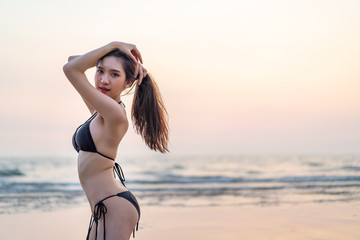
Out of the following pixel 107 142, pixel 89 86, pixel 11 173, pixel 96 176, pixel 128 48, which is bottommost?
pixel 11 173

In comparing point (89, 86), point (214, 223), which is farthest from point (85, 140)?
point (214, 223)

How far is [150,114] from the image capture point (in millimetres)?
3021

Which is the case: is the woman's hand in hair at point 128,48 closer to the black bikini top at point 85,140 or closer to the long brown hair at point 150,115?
the long brown hair at point 150,115

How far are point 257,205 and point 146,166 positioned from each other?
14830 millimetres

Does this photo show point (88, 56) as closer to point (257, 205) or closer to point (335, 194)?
point (257, 205)

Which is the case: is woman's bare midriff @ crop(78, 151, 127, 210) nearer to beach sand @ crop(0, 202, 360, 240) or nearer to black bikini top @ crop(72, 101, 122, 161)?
black bikini top @ crop(72, 101, 122, 161)

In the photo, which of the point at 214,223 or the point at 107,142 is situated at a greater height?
the point at 107,142

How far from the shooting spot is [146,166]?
24.1 m

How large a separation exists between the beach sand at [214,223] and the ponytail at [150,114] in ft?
12.3

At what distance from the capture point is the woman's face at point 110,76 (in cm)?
278

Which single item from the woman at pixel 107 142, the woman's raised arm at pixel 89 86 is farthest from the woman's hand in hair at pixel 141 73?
the woman's raised arm at pixel 89 86

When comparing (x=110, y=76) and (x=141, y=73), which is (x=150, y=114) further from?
(x=110, y=76)

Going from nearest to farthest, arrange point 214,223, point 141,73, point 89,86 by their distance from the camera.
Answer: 1. point 89,86
2. point 141,73
3. point 214,223

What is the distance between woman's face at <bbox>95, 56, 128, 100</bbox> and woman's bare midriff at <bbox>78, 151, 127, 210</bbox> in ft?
1.15
